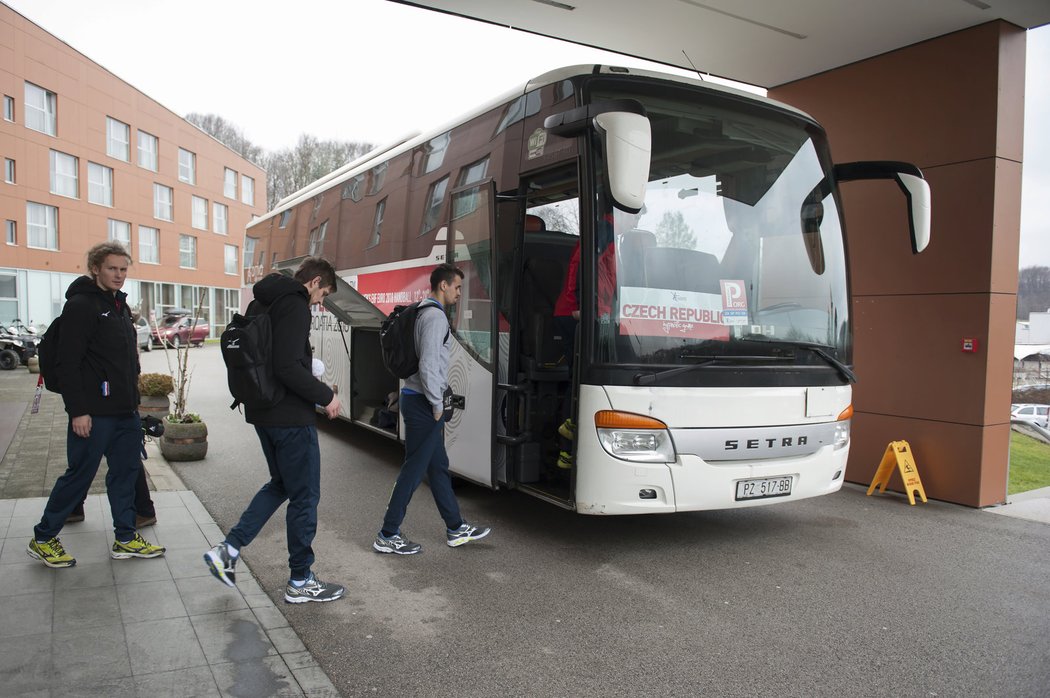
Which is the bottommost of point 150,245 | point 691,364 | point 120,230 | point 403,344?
point 691,364

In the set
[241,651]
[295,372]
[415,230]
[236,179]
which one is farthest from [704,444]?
[236,179]

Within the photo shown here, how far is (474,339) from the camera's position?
6.36m

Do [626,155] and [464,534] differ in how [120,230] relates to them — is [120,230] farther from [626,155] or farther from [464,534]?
[626,155]

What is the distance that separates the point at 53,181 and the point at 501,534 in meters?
37.6

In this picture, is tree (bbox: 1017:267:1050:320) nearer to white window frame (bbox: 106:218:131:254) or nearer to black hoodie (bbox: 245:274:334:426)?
black hoodie (bbox: 245:274:334:426)

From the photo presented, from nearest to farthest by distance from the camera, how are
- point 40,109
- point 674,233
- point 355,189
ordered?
point 674,233 → point 355,189 → point 40,109

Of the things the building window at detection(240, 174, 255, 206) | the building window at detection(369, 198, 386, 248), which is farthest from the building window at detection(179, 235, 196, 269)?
the building window at detection(369, 198, 386, 248)

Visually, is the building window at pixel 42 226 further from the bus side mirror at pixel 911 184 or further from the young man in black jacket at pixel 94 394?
the bus side mirror at pixel 911 184

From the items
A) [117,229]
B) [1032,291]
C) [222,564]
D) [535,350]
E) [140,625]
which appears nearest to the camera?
[140,625]

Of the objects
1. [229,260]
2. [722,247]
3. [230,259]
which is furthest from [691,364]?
[230,259]

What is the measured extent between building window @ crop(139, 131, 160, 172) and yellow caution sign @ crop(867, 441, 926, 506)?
144 ft

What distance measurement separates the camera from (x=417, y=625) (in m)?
4.24

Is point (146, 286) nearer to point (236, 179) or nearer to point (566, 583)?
point (236, 179)

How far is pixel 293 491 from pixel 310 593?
24.8 inches
